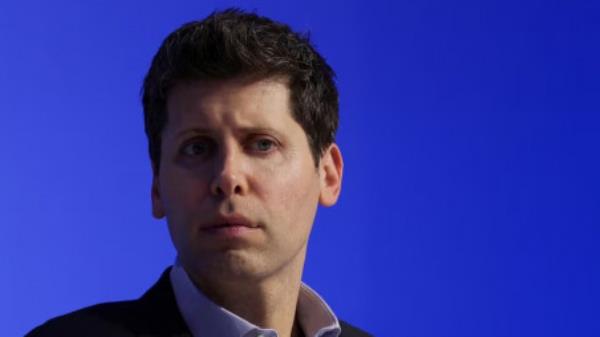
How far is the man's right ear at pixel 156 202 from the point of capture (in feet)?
6.44

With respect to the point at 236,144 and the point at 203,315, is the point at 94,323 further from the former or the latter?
the point at 236,144

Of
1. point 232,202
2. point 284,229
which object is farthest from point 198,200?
point 284,229

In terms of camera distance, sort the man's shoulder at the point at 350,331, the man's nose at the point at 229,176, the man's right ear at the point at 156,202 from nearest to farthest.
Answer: the man's nose at the point at 229,176
the man's right ear at the point at 156,202
the man's shoulder at the point at 350,331

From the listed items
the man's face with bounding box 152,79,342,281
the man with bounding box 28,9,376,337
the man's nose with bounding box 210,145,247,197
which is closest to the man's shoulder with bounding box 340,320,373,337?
the man with bounding box 28,9,376,337

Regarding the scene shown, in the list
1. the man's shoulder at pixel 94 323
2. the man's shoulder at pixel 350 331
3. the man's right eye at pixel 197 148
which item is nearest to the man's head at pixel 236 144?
the man's right eye at pixel 197 148

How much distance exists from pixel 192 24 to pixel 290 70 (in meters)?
0.27

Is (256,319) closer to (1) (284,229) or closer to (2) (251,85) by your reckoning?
(1) (284,229)

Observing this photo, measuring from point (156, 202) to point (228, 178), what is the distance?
31 centimetres

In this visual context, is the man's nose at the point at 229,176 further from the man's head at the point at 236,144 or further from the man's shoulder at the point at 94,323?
the man's shoulder at the point at 94,323

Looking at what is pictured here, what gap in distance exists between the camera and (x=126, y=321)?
184 centimetres

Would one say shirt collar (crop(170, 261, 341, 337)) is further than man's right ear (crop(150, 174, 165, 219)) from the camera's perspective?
No

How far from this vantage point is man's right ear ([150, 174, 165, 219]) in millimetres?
1962

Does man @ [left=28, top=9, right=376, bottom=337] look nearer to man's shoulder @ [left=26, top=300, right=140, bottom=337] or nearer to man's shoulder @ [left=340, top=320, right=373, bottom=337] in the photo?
man's shoulder @ [left=26, top=300, right=140, bottom=337]

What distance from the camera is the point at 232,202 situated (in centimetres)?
175
